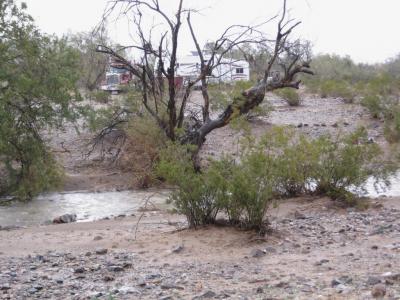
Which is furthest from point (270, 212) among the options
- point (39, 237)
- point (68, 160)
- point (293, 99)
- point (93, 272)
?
point (293, 99)

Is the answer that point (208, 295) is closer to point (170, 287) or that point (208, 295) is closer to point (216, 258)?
point (170, 287)

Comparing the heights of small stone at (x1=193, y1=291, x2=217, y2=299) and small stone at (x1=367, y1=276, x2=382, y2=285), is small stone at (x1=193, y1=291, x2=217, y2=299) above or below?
below

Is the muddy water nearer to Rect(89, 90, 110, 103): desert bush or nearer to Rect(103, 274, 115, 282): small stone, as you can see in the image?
Rect(89, 90, 110, 103): desert bush

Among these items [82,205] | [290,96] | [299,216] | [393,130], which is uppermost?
[290,96]

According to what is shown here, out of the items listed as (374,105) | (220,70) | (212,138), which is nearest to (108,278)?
(220,70)

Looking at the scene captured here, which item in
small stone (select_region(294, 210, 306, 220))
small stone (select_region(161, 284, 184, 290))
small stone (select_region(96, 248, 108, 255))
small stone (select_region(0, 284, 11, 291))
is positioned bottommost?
small stone (select_region(294, 210, 306, 220))

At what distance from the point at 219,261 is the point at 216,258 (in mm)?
186

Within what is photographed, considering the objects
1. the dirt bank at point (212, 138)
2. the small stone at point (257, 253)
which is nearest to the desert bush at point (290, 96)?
the dirt bank at point (212, 138)

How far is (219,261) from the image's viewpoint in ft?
23.0

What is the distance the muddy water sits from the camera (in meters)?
14.0

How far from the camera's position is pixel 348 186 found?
10898 mm

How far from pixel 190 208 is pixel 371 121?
1832 cm

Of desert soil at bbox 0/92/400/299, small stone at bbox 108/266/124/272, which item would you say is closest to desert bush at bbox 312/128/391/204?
desert soil at bbox 0/92/400/299

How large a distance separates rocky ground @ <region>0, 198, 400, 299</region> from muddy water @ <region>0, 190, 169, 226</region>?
12.7ft
